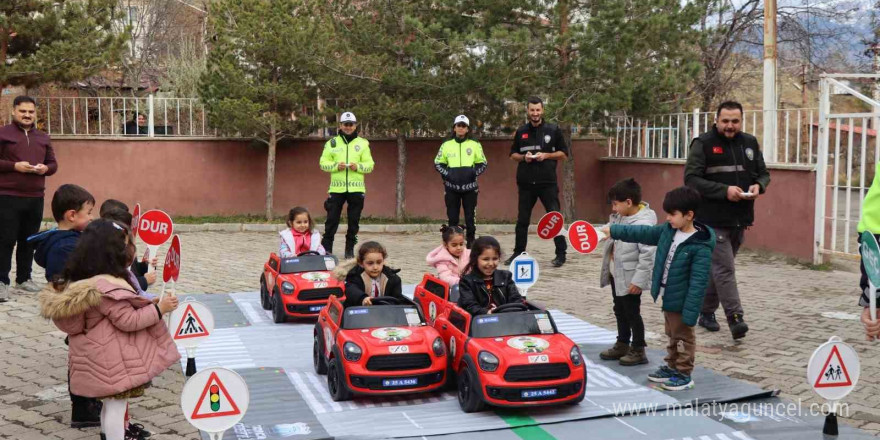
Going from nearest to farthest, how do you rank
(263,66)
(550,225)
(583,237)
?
(583,237) < (550,225) < (263,66)

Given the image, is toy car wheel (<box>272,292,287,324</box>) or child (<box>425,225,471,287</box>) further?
toy car wheel (<box>272,292,287,324</box>)

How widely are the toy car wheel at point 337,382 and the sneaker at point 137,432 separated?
129 cm

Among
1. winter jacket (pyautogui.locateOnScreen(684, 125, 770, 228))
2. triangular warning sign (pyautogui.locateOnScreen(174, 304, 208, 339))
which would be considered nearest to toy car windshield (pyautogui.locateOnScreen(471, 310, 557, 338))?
triangular warning sign (pyautogui.locateOnScreen(174, 304, 208, 339))

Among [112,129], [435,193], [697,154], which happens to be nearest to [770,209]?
[697,154]

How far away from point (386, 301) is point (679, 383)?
2.21m

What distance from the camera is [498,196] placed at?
62.3 ft

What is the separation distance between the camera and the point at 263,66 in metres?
17.5

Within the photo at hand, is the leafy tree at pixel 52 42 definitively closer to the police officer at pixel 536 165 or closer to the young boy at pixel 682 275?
the police officer at pixel 536 165

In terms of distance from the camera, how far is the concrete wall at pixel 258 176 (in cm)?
1811

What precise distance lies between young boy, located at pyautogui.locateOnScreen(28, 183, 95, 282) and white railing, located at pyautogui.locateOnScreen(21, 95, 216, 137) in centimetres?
1224

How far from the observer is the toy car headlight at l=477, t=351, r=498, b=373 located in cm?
584

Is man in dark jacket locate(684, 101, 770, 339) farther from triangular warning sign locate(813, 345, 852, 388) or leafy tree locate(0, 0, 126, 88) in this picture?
leafy tree locate(0, 0, 126, 88)

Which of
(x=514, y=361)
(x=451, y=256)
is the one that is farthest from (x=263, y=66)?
(x=514, y=361)

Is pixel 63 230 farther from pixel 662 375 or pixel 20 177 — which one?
pixel 662 375
